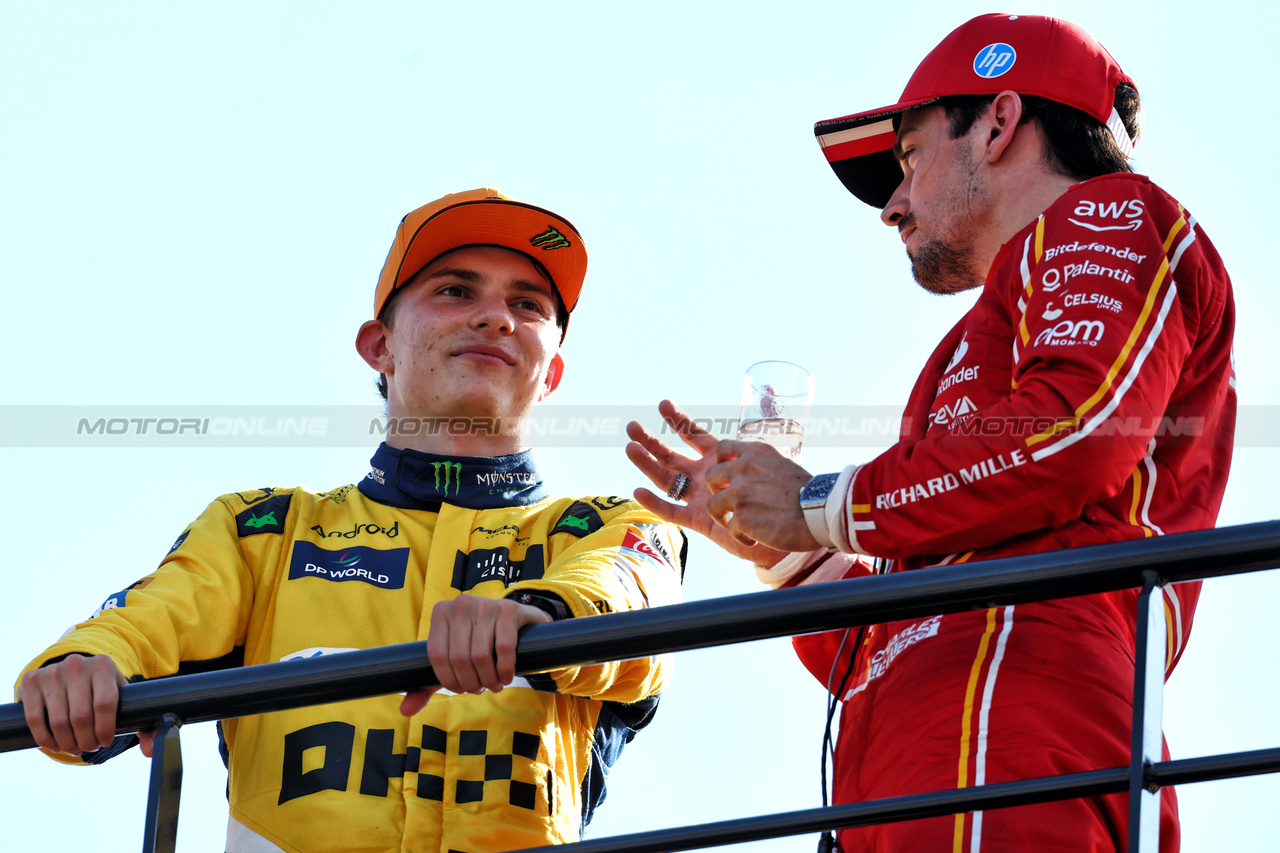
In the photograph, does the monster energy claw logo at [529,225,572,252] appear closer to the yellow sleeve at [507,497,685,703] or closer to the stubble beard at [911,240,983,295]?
the yellow sleeve at [507,497,685,703]

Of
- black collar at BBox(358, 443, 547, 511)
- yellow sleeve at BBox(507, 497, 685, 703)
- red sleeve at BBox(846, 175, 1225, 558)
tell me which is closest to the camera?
red sleeve at BBox(846, 175, 1225, 558)

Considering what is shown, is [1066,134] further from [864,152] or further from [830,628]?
[830,628]

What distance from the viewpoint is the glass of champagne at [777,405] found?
3121mm

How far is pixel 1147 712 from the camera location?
1797mm

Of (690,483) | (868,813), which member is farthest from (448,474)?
(868,813)

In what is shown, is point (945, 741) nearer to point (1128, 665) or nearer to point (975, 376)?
point (1128, 665)

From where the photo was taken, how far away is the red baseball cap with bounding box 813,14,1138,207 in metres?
3.07

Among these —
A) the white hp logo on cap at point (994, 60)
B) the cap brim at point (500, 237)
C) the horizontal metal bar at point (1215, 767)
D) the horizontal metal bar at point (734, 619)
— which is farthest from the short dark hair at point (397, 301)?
the horizontal metal bar at point (1215, 767)

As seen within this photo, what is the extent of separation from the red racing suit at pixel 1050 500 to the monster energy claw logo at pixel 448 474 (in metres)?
1.23

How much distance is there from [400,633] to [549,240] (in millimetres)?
1334

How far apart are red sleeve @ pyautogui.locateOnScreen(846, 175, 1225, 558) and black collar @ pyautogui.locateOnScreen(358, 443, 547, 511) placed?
50.0 inches

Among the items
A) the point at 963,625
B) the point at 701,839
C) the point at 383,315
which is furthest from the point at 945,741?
the point at 383,315

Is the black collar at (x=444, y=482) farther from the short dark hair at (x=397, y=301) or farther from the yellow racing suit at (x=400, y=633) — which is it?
the short dark hair at (x=397, y=301)

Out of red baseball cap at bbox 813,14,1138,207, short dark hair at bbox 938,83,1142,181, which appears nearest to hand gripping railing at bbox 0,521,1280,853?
short dark hair at bbox 938,83,1142,181
